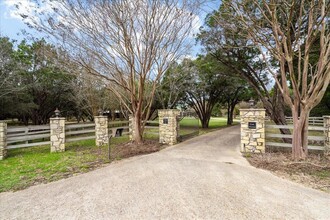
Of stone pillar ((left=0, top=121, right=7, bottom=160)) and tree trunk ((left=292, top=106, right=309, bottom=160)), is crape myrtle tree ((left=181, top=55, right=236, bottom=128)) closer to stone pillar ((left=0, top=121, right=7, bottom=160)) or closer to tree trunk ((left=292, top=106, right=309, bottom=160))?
tree trunk ((left=292, top=106, right=309, bottom=160))

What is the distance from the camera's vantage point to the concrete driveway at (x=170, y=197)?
2582mm

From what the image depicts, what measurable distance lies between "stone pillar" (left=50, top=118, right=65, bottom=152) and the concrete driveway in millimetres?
3380

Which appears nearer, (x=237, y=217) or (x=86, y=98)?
(x=237, y=217)

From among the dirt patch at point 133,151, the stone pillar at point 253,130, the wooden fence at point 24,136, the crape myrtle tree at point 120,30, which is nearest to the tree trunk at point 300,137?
the stone pillar at point 253,130

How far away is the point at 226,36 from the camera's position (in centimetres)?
769

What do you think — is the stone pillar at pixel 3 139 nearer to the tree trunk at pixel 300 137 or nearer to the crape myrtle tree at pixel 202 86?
the tree trunk at pixel 300 137

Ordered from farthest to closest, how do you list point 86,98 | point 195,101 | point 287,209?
point 195,101, point 86,98, point 287,209

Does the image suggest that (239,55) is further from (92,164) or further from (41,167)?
(41,167)

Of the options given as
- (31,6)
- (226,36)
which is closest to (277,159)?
(226,36)

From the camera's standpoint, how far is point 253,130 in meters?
6.06

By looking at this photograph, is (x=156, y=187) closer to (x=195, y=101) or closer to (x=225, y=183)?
(x=225, y=183)

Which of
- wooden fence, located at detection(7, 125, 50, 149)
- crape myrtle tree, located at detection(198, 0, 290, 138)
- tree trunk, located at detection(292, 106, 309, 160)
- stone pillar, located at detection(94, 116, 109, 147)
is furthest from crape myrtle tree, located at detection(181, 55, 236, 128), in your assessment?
wooden fence, located at detection(7, 125, 50, 149)

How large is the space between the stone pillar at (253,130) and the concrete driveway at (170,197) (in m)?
1.80

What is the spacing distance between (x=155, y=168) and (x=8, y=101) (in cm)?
1108
